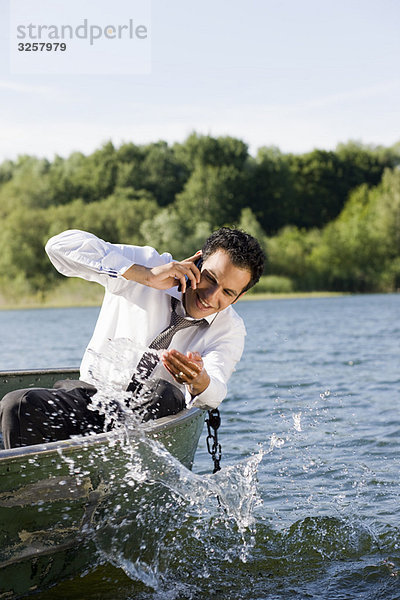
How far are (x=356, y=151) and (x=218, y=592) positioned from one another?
59.3 metres

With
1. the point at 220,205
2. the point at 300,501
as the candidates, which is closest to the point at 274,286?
the point at 220,205

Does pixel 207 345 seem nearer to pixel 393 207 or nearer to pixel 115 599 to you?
pixel 115 599

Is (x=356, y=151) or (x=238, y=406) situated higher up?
(x=356, y=151)

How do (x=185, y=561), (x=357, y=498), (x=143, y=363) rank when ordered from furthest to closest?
1. (x=357, y=498)
2. (x=185, y=561)
3. (x=143, y=363)

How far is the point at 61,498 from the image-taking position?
3.43m

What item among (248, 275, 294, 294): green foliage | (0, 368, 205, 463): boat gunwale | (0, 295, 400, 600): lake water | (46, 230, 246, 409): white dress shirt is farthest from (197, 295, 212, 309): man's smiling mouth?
(248, 275, 294, 294): green foliage

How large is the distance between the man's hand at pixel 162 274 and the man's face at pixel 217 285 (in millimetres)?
116

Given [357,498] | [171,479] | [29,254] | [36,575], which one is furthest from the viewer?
[29,254]

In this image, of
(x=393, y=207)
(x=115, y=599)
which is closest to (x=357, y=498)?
(x=115, y=599)

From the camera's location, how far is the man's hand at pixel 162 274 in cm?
361

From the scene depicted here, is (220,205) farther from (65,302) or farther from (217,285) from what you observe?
(217,285)

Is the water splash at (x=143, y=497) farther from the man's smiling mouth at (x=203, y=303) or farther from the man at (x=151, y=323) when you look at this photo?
the man's smiling mouth at (x=203, y=303)

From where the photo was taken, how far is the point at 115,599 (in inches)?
154

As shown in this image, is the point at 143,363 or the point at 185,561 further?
the point at 185,561
